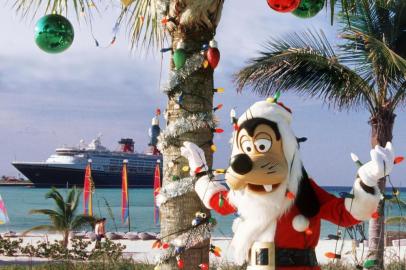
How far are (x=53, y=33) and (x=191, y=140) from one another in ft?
4.55

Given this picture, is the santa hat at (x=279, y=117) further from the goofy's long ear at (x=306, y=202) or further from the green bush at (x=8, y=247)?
the green bush at (x=8, y=247)

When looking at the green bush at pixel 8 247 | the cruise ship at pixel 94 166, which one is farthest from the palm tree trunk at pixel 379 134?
the cruise ship at pixel 94 166

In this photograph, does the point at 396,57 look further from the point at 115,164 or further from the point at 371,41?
the point at 115,164

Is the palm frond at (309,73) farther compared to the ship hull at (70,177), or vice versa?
the ship hull at (70,177)

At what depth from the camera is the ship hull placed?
6856cm

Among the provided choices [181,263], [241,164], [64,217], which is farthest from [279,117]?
[64,217]

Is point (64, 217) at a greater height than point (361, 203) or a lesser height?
lesser

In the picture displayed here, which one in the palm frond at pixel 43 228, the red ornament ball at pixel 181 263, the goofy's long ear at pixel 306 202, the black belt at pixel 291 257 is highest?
the goofy's long ear at pixel 306 202

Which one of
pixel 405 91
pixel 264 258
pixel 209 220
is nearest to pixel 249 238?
pixel 264 258

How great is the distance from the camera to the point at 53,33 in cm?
473

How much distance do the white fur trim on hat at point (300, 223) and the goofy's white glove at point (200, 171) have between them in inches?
24.3

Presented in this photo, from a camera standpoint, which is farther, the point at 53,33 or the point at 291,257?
the point at 53,33

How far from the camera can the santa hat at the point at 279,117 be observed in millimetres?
3775

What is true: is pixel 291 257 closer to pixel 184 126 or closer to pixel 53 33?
pixel 184 126
